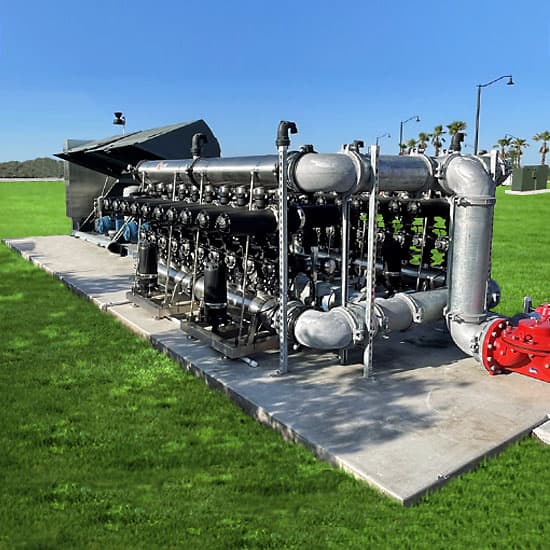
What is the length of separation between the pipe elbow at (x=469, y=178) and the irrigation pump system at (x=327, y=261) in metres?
0.02

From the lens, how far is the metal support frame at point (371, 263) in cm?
674

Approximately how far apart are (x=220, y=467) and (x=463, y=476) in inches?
82.6

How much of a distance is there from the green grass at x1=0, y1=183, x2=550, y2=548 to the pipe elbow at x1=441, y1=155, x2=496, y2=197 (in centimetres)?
297

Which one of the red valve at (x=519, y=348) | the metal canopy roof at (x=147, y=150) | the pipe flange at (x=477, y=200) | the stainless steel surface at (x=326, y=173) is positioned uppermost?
the metal canopy roof at (x=147, y=150)

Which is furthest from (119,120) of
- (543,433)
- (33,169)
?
(33,169)

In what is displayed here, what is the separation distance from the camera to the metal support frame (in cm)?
674

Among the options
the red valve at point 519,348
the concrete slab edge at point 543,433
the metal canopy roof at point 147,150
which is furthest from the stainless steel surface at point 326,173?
the metal canopy roof at point 147,150

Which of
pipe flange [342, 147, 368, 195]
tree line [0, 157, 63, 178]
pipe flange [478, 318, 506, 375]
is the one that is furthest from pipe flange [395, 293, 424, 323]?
tree line [0, 157, 63, 178]

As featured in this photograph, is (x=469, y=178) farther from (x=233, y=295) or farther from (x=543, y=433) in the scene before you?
(x=233, y=295)

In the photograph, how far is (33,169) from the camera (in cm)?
8875

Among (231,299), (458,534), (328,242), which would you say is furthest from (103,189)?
(458,534)

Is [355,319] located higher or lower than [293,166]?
lower

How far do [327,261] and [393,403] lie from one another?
2.95 metres

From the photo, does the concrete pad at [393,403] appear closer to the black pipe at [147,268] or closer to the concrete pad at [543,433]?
the concrete pad at [543,433]
